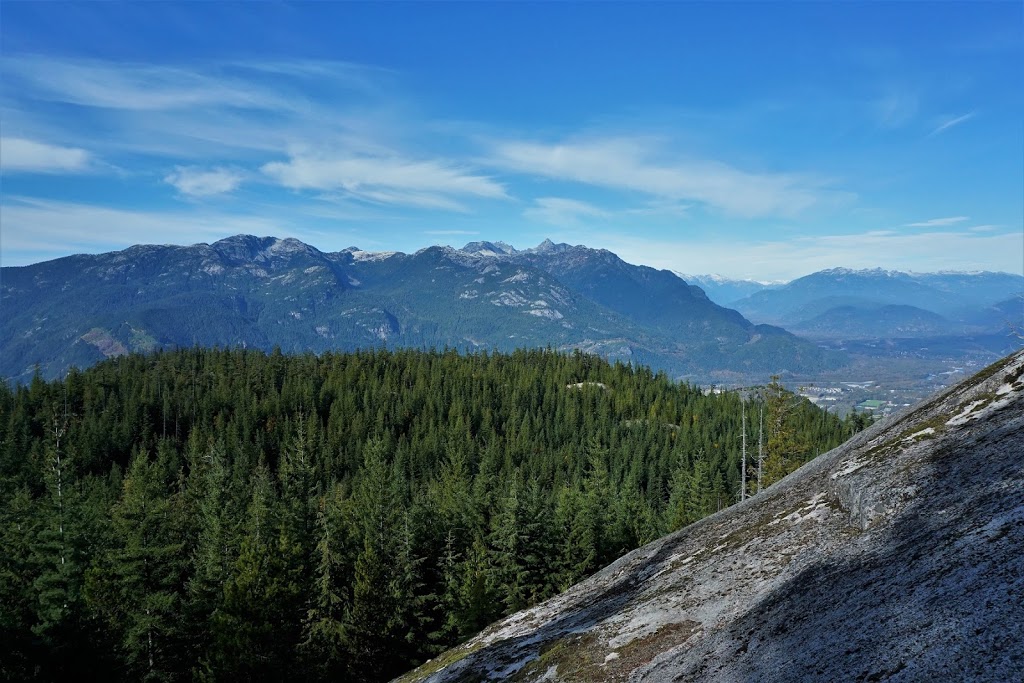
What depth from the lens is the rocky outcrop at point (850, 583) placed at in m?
8.55

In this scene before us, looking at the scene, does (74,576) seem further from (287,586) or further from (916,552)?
(916,552)

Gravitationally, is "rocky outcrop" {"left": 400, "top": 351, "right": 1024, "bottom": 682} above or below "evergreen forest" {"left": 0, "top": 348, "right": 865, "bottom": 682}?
above

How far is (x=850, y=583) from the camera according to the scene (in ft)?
37.7

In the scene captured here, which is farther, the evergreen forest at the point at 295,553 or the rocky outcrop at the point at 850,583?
the evergreen forest at the point at 295,553

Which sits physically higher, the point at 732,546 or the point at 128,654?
the point at 732,546

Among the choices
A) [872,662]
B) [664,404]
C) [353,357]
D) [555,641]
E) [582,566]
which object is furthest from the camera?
[353,357]

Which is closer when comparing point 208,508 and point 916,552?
point 916,552

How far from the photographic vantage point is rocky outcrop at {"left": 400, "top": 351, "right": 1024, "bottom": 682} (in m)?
8.55

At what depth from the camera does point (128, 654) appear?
31641 mm

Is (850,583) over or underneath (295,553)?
over

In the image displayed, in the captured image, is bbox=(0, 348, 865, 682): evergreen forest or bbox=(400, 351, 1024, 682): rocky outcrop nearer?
bbox=(400, 351, 1024, 682): rocky outcrop

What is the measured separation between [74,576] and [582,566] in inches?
1293

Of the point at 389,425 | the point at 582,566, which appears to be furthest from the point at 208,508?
the point at 389,425

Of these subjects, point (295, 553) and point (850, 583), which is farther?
point (295, 553)
